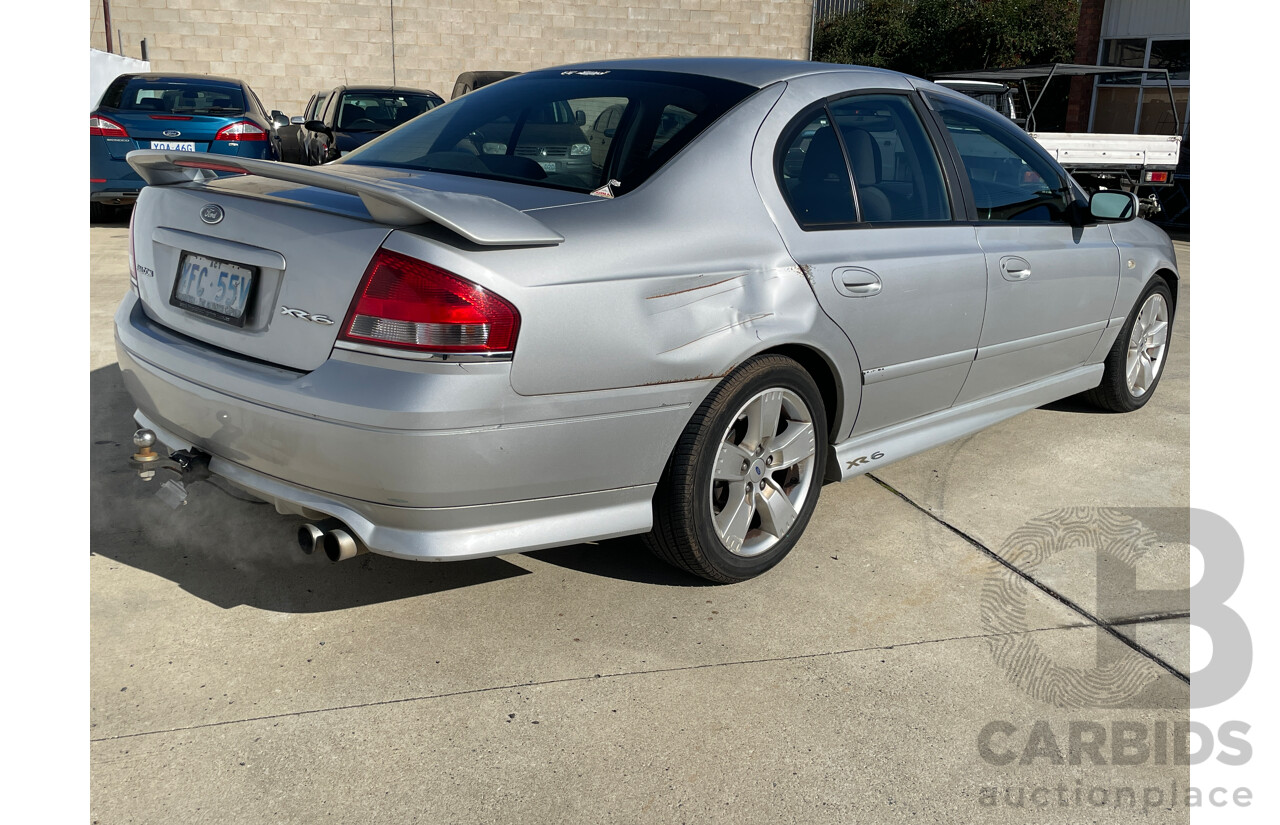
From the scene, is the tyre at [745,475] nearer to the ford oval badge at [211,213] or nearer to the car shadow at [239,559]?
the car shadow at [239,559]

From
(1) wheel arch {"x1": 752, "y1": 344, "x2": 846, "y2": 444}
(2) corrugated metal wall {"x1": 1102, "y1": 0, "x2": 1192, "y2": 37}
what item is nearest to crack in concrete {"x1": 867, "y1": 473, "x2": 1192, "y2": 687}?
(1) wheel arch {"x1": 752, "y1": 344, "x2": 846, "y2": 444}

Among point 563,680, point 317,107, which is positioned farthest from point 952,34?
point 563,680

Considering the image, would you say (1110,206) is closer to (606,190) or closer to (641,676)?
(606,190)

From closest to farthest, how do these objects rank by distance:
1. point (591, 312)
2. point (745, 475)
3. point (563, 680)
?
point (591, 312)
point (563, 680)
point (745, 475)

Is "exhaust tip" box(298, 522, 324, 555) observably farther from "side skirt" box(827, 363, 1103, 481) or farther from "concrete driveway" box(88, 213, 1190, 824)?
"side skirt" box(827, 363, 1103, 481)

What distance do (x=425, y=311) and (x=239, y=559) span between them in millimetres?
1326

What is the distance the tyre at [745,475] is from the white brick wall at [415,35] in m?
20.0

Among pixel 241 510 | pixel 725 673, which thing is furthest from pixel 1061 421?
pixel 241 510

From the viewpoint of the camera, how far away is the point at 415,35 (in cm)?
2153

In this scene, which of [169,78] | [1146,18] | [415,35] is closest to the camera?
[169,78]

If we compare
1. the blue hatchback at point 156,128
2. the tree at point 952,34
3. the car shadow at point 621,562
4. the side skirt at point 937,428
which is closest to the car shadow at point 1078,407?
the side skirt at point 937,428

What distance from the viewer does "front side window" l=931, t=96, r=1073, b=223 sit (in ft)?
12.6

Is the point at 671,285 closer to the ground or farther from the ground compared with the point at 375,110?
closer to the ground

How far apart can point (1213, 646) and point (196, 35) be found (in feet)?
72.0
